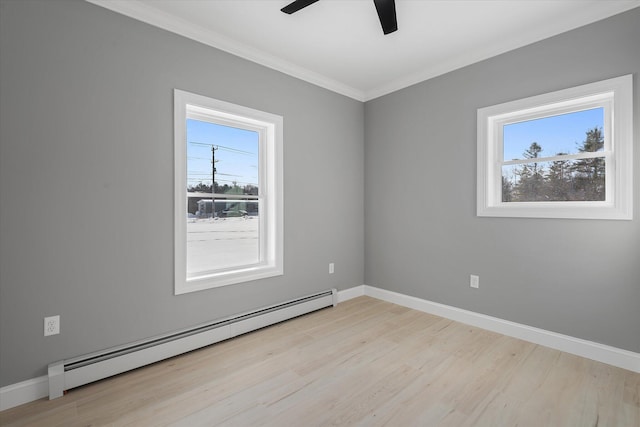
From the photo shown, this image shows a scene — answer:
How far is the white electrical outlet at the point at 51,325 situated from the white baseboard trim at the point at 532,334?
317 cm

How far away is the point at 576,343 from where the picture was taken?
2.44 meters

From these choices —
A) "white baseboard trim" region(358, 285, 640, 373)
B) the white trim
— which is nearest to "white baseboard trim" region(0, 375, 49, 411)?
the white trim

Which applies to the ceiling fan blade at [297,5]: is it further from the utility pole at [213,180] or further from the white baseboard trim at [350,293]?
the white baseboard trim at [350,293]

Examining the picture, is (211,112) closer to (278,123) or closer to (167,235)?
(278,123)

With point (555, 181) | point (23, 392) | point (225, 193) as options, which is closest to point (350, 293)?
point (225, 193)

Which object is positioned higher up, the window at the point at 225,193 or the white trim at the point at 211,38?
the white trim at the point at 211,38

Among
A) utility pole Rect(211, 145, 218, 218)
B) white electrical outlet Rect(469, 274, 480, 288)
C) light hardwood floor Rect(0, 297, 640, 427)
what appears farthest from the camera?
white electrical outlet Rect(469, 274, 480, 288)

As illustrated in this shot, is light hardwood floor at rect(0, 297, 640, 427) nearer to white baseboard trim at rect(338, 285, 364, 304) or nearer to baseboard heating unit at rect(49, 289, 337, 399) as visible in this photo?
baseboard heating unit at rect(49, 289, 337, 399)

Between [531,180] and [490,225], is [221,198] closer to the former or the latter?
[490,225]

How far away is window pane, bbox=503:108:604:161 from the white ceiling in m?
0.70

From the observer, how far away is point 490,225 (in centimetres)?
294

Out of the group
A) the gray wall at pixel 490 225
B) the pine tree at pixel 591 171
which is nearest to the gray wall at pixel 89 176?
the gray wall at pixel 490 225

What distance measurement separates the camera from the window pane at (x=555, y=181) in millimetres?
2437

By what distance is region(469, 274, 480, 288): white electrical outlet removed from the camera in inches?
119
